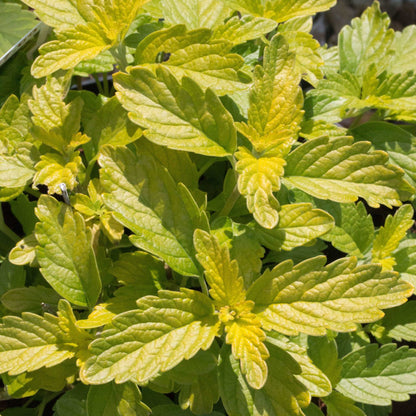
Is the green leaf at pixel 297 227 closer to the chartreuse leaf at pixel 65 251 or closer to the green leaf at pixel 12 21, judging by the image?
the chartreuse leaf at pixel 65 251

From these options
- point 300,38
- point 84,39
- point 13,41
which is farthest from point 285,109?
point 13,41

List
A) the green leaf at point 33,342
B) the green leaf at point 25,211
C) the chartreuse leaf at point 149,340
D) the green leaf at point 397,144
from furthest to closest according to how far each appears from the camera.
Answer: the green leaf at point 397,144 → the green leaf at point 25,211 → the green leaf at point 33,342 → the chartreuse leaf at point 149,340

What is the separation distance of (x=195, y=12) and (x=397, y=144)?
0.64 metres

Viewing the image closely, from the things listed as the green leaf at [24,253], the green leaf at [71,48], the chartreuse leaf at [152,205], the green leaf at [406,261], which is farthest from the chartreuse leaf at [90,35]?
the green leaf at [406,261]

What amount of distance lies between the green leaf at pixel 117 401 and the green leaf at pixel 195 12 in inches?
33.3

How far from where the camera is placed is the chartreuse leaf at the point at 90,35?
95 cm

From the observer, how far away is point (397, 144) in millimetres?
1264

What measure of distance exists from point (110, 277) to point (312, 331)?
0.46 meters

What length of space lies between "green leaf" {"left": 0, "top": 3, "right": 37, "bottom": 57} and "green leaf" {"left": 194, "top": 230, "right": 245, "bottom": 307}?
94cm

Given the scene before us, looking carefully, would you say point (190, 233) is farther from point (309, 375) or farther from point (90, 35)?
point (90, 35)

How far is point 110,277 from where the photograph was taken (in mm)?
1012

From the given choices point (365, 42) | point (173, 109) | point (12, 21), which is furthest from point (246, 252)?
point (12, 21)

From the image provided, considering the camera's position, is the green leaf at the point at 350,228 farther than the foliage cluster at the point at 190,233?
Yes

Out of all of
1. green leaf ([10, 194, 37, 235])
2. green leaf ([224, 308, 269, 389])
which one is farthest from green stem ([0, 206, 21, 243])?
green leaf ([224, 308, 269, 389])
